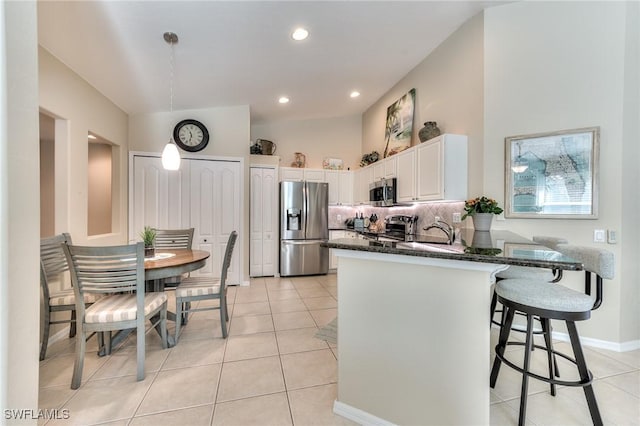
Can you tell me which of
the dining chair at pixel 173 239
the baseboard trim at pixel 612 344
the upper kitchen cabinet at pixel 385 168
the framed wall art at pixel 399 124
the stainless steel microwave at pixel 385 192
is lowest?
the baseboard trim at pixel 612 344

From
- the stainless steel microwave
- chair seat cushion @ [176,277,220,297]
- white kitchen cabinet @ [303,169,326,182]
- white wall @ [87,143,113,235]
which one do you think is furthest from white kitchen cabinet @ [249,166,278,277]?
white wall @ [87,143,113,235]

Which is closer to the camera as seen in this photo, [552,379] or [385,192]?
[552,379]

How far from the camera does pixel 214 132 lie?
4238 millimetres

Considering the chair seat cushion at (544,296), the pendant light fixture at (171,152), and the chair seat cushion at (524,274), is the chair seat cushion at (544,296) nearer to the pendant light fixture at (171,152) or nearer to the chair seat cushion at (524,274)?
the chair seat cushion at (524,274)

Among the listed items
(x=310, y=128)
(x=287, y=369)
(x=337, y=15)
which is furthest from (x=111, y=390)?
(x=310, y=128)

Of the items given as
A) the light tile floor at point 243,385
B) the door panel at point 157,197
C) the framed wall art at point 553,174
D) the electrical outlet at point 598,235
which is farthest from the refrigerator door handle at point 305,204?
the electrical outlet at point 598,235

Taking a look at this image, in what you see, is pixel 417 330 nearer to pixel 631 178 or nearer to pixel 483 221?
pixel 483 221

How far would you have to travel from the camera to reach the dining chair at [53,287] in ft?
7.20

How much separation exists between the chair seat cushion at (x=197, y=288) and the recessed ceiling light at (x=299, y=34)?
2694 millimetres

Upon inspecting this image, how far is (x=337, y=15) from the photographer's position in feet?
8.38

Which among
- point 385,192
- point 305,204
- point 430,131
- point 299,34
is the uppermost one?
point 299,34

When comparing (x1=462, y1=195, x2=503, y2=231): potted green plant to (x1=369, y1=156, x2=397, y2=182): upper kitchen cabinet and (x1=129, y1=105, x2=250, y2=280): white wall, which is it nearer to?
(x1=369, y1=156, x2=397, y2=182): upper kitchen cabinet

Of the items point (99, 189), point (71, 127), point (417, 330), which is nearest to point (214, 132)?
point (71, 127)

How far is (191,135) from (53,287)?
8.54ft
